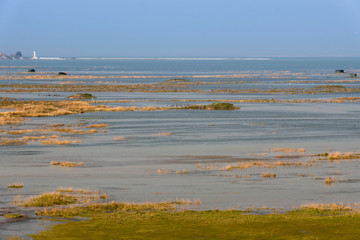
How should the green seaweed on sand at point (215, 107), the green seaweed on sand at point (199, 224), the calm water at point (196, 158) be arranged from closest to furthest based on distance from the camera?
the green seaweed on sand at point (199, 224)
the calm water at point (196, 158)
the green seaweed on sand at point (215, 107)

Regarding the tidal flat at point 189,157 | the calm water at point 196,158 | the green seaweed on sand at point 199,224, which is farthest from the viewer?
the calm water at point 196,158

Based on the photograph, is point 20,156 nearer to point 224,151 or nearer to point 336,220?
point 224,151

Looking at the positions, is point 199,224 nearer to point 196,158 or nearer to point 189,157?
point 196,158

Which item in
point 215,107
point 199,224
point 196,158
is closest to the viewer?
point 199,224

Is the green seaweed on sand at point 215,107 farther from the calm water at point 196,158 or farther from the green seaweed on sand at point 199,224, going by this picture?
the green seaweed on sand at point 199,224

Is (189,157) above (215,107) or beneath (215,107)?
beneath

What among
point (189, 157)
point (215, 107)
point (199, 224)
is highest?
point (199, 224)

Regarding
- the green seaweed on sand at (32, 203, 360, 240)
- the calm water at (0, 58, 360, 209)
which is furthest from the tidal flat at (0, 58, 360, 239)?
the green seaweed on sand at (32, 203, 360, 240)

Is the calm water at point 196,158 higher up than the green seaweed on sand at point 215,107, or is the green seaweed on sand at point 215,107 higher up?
the green seaweed on sand at point 215,107

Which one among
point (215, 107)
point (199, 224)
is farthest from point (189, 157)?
point (215, 107)

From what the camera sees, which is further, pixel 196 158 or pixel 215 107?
pixel 215 107

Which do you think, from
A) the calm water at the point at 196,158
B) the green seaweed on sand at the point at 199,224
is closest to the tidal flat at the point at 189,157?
the calm water at the point at 196,158

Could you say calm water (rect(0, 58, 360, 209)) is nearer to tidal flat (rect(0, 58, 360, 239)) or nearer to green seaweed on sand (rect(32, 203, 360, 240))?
tidal flat (rect(0, 58, 360, 239))

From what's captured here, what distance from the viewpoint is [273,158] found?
167 ft
